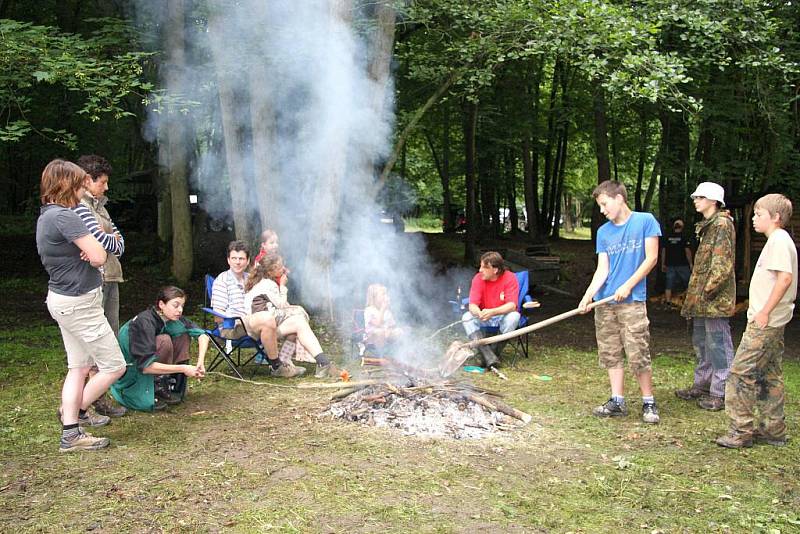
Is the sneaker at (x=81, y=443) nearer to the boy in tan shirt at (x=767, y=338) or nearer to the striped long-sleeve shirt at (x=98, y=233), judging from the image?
the striped long-sleeve shirt at (x=98, y=233)

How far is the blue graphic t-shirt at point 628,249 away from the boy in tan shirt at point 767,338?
0.67 m

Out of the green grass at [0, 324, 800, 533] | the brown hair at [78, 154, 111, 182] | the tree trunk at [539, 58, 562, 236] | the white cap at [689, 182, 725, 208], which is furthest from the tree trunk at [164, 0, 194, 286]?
the tree trunk at [539, 58, 562, 236]

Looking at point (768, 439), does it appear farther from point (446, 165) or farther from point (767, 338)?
point (446, 165)

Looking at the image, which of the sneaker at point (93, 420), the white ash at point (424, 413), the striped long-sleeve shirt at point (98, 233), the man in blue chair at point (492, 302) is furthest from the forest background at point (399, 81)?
the white ash at point (424, 413)

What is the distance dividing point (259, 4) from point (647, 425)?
622 centimetres

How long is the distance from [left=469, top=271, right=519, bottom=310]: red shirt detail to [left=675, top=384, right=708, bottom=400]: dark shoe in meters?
1.66

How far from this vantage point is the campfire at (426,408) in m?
4.41

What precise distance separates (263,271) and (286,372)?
2.94ft

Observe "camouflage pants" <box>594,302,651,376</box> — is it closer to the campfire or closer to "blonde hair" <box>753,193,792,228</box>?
the campfire

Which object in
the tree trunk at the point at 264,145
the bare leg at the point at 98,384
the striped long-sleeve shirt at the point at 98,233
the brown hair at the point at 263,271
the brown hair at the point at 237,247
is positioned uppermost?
the tree trunk at the point at 264,145

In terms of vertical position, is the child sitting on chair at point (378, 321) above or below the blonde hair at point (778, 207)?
below

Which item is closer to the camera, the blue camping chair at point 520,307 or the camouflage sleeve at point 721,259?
the camouflage sleeve at point 721,259

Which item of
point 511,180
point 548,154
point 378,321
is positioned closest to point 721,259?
point 378,321

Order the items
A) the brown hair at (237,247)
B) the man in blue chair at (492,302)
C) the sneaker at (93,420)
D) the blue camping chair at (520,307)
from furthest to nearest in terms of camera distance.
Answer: the blue camping chair at (520,307), the man in blue chair at (492,302), the brown hair at (237,247), the sneaker at (93,420)
